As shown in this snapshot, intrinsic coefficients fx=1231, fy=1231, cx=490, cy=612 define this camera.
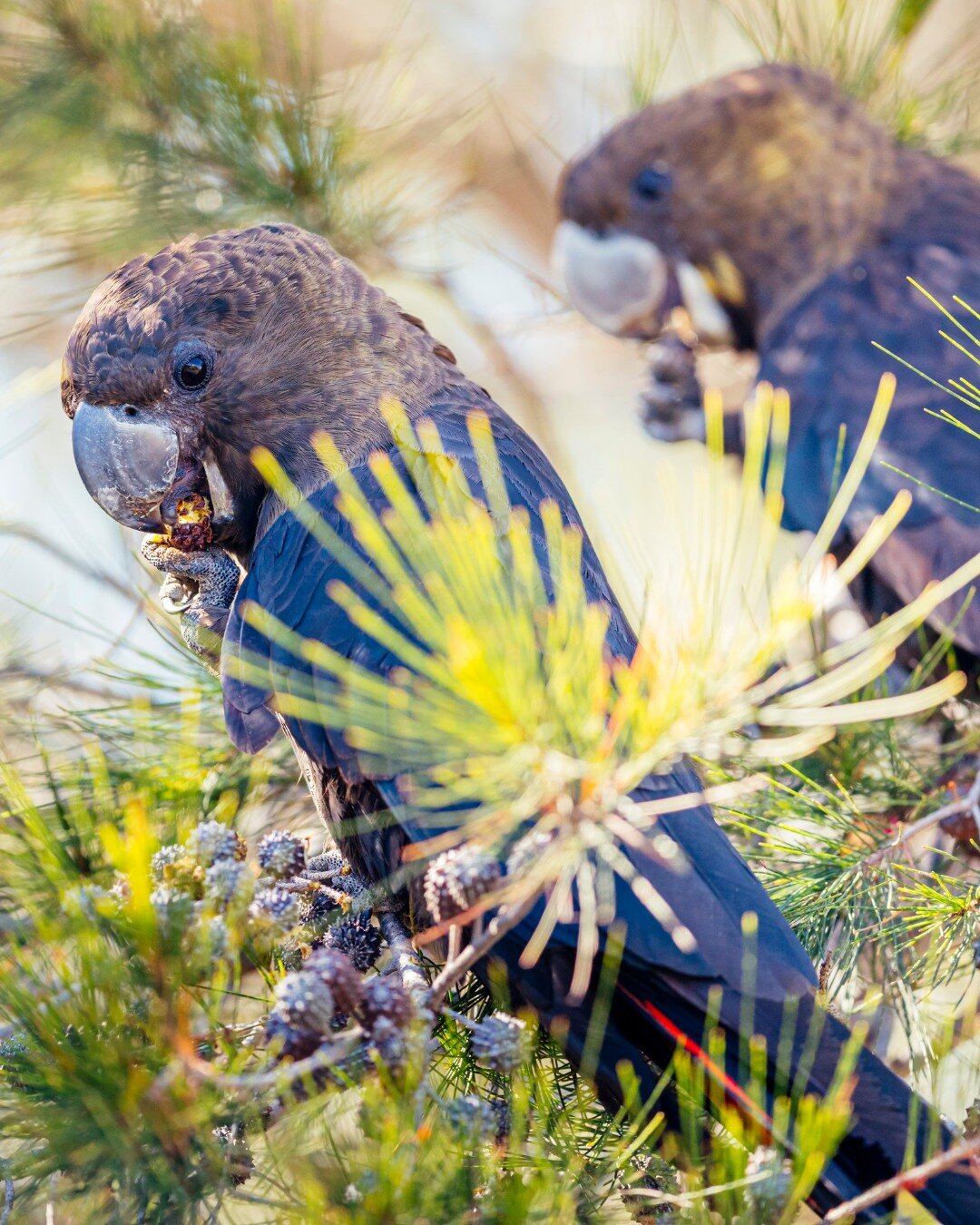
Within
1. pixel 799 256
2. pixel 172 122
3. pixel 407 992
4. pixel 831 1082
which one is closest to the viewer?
pixel 407 992

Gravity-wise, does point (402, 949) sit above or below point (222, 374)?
below

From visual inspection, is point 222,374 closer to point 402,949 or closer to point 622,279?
point 402,949

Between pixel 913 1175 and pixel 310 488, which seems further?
pixel 310 488

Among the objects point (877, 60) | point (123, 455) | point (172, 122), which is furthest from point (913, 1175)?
point (877, 60)

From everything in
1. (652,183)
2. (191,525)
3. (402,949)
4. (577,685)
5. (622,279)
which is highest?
(577,685)

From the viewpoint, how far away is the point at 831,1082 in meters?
1.28

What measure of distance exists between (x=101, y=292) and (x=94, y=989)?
3.76ft

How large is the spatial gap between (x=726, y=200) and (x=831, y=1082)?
2.37 metres

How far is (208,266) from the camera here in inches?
71.8

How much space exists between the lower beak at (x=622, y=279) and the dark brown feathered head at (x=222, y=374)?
1314 mm

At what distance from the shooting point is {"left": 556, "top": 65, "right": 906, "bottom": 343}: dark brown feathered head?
2.98 m

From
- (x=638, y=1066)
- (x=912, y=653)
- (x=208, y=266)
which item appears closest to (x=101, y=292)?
(x=208, y=266)

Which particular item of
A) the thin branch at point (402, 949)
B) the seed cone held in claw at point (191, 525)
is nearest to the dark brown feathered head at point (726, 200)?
the seed cone held in claw at point (191, 525)

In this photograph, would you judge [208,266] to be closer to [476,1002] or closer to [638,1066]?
[476,1002]
